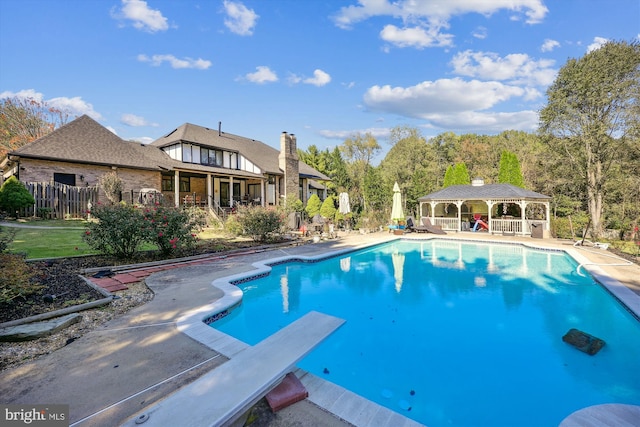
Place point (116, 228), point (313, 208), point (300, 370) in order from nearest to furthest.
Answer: point (300, 370) → point (116, 228) → point (313, 208)

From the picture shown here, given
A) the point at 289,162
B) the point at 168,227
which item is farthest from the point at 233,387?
the point at 289,162

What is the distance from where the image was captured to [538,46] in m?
17.7

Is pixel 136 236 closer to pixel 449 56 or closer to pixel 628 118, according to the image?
pixel 449 56

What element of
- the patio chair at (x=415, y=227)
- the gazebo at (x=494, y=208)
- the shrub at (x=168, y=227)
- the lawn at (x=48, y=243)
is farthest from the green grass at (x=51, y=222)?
the gazebo at (x=494, y=208)

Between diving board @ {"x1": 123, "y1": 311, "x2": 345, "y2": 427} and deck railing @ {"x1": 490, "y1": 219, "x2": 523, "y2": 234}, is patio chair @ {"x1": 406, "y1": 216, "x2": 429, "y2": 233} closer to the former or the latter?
deck railing @ {"x1": 490, "y1": 219, "x2": 523, "y2": 234}

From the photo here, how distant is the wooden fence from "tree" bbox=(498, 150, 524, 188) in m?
27.7

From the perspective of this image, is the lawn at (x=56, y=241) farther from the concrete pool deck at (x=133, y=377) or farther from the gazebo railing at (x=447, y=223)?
the gazebo railing at (x=447, y=223)

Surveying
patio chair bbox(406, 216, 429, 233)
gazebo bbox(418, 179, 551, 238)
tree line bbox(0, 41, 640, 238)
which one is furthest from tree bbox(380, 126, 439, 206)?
patio chair bbox(406, 216, 429, 233)

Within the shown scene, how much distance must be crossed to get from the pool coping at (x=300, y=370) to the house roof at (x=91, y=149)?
547 inches

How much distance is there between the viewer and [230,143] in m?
25.1

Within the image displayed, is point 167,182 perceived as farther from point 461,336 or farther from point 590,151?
point 590,151

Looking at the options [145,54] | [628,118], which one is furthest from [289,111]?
[628,118]

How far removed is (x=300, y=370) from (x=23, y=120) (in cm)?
3930

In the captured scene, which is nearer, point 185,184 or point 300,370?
point 300,370
